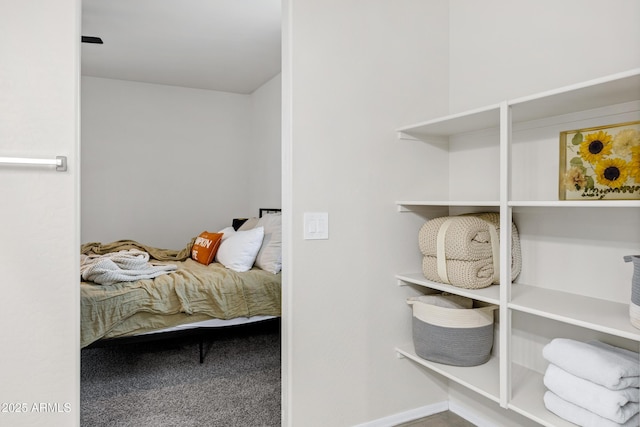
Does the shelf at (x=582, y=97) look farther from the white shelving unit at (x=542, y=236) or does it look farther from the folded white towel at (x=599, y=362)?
the folded white towel at (x=599, y=362)

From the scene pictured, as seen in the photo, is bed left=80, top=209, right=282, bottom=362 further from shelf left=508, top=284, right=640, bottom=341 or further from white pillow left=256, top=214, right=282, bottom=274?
shelf left=508, top=284, right=640, bottom=341

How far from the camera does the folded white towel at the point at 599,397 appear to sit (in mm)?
1299

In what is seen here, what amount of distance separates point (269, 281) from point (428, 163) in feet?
4.59

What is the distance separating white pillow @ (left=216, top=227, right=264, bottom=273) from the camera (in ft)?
10.4

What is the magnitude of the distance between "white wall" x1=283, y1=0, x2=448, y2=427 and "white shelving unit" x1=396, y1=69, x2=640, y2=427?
130mm

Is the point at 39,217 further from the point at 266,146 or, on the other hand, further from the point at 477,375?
the point at 266,146

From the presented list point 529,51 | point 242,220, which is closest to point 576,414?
point 529,51

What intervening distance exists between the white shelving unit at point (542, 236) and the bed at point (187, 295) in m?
1.21

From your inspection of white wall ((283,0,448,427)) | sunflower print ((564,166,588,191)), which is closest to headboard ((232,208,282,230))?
white wall ((283,0,448,427))

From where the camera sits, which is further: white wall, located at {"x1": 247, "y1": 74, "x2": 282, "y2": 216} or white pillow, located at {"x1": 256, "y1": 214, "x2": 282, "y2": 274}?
white wall, located at {"x1": 247, "y1": 74, "x2": 282, "y2": 216}

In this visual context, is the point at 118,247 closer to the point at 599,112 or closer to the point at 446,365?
the point at 446,365

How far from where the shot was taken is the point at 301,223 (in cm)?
191

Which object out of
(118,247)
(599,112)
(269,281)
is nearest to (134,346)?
(118,247)

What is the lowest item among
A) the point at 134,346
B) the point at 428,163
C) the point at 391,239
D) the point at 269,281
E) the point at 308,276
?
the point at 134,346
